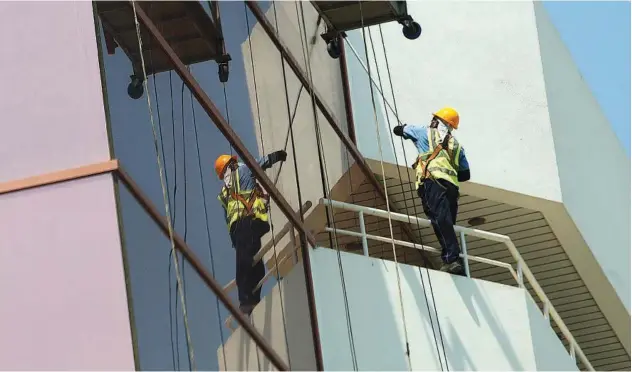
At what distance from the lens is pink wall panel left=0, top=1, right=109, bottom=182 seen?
458 inches

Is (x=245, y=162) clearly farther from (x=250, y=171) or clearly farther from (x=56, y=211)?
(x=56, y=211)

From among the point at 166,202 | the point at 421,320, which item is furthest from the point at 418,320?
the point at 166,202

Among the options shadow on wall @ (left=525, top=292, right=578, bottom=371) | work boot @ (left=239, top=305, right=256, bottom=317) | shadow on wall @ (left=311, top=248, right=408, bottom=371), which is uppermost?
work boot @ (left=239, top=305, right=256, bottom=317)

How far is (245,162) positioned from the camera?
1425cm

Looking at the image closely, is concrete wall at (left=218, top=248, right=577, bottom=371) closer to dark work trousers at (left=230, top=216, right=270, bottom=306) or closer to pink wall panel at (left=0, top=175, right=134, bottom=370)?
dark work trousers at (left=230, top=216, right=270, bottom=306)

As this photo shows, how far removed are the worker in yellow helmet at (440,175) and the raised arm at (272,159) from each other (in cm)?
216

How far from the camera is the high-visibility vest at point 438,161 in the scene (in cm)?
1686

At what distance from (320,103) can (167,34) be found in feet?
13.5

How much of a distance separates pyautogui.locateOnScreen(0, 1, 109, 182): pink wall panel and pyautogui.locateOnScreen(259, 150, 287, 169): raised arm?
309 centimetres

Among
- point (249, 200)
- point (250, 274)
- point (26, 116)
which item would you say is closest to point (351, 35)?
point (249, 200)

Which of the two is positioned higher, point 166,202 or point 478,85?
point 478,85

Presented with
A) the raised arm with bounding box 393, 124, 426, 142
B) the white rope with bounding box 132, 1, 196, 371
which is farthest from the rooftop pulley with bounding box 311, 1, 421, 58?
the white rope with bounding box 132, 1, 196, 371

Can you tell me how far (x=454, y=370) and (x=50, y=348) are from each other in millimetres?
5205

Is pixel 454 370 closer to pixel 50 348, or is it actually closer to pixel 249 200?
pixel 249 200
